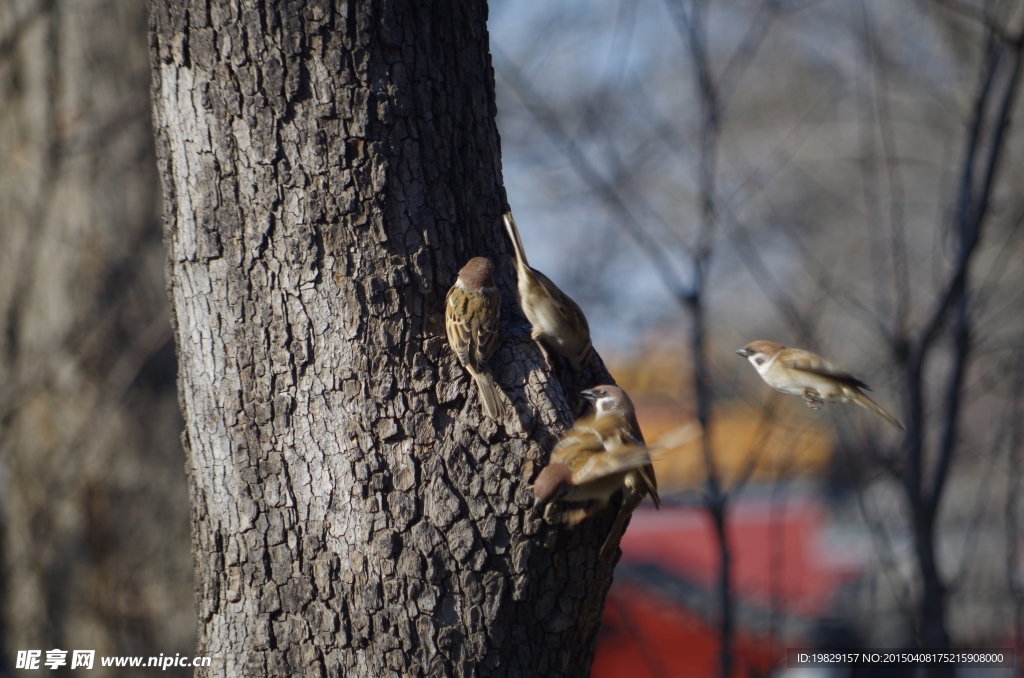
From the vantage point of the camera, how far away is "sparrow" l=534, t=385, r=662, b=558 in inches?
64.5

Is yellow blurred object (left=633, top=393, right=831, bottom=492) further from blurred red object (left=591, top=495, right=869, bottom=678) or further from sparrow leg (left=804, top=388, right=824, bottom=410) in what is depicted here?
sparrow leg (left=804, top=388, right=824, bottom=410)

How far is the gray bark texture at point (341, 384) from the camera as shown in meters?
1.83

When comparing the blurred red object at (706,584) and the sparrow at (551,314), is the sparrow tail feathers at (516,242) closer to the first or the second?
the sparrow at (551,314)

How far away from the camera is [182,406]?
212cm

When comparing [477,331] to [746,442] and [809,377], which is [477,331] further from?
[746,442]

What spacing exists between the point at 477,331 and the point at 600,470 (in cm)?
52

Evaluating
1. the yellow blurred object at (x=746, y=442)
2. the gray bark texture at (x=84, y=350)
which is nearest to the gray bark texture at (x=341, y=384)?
the yellow blurred object at (x=746, y=442)

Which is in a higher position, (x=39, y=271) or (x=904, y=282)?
(x=39, y=271)

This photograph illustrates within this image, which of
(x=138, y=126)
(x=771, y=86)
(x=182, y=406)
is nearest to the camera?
(x=182, y=406)

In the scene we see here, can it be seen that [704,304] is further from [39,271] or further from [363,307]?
[39,271]

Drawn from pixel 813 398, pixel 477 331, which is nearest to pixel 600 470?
pixel 477 331

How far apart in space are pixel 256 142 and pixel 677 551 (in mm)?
A: 5621

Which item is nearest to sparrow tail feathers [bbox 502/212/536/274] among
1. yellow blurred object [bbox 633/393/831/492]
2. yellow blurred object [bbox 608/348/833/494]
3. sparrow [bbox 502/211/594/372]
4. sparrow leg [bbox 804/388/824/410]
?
sparrow [bbox 502/211/594/372]

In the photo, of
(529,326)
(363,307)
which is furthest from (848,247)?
(363,307)
